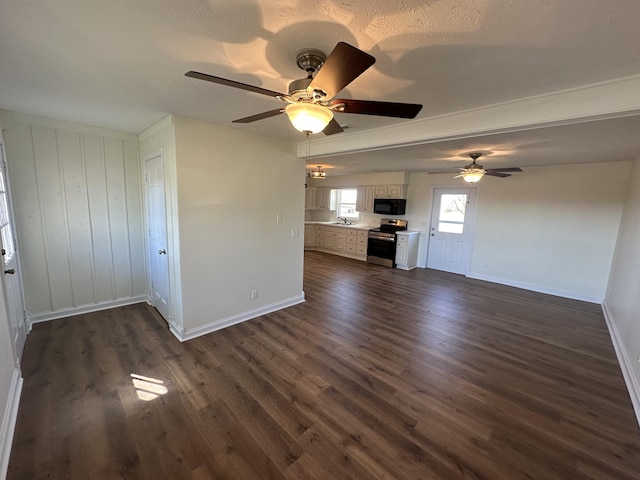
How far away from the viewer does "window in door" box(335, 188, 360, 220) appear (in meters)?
8.39

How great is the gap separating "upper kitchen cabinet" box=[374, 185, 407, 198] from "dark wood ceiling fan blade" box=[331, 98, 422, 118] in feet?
17.9

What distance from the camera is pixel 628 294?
10.1 ft

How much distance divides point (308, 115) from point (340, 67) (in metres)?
0.38

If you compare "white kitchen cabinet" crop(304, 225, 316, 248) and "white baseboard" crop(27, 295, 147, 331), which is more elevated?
"white kitchen cabinet" crop(304, 225, 316, 248)

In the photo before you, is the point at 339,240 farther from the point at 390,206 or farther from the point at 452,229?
the point at 452,229

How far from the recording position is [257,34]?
4.46 feet

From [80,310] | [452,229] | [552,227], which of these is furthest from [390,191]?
[80,310]

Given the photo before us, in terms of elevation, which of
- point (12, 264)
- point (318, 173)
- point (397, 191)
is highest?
point (318, 173)

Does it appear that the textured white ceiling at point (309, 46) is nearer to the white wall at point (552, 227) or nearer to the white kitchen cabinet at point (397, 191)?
the white wall at point (552, 227)

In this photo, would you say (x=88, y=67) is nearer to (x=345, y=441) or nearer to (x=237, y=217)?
(x=237, y=217)

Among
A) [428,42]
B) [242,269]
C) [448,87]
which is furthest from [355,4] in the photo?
[242,269]

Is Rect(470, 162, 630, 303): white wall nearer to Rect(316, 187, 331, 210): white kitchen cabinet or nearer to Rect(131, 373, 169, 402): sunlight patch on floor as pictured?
Rect(316, 187, 331, 210): white kitchen cabinet

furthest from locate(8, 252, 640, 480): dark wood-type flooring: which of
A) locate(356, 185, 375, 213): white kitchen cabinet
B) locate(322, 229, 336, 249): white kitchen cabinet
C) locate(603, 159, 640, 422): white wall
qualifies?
locate(322, 229, 336, 249): white kitchen cabinet

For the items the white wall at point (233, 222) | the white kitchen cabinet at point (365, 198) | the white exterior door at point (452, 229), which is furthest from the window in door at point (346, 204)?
the white wall at point (233, 222)
